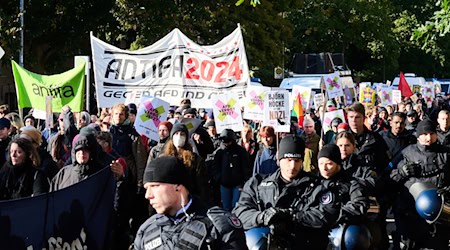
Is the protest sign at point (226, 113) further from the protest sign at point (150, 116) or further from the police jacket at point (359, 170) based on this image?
the police jacket at point (359, 170)

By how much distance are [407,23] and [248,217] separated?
2287 inches

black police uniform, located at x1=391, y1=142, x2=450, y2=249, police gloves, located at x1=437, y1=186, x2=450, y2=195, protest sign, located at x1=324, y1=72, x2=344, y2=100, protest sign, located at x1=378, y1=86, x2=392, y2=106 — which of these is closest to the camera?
police gloves, located at x1=437, y1=186, x2=450, y2=195

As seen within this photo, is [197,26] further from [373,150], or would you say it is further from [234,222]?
[234,222]

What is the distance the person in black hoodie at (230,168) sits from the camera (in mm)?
12039

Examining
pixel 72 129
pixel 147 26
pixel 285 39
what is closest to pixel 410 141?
pixel 72 129

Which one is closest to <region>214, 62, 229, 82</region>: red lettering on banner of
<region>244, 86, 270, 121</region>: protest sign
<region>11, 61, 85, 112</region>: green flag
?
<region>244, 86, 270, 121</region>: protest sign

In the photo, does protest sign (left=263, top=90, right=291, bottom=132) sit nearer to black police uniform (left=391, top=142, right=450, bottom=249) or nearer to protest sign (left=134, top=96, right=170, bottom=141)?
protest sign (left=134, top=96, right=170, bottom=141)

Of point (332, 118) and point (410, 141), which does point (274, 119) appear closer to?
point (410, 141)

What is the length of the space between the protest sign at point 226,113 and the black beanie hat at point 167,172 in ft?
31.6

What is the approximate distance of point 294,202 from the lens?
6.88 m

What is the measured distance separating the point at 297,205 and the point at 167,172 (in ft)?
8.30

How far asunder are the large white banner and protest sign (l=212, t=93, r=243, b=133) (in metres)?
0.44

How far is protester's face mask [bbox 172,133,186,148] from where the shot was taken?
9633 mm

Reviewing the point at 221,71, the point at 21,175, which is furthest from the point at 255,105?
the point at 21,175
